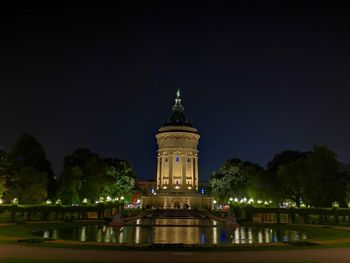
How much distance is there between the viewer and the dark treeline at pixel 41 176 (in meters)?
56.3

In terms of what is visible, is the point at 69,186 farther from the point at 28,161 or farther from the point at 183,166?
the point at 183,166

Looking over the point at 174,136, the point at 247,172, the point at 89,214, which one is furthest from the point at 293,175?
the point at 174,136

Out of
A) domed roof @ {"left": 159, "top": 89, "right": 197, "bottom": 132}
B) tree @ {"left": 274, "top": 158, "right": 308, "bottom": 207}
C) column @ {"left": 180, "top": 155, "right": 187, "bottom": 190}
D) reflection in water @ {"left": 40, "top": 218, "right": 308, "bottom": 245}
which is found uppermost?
domed roof @ {"left": 159, "top": 89, "right": 197, "bottom": 132}

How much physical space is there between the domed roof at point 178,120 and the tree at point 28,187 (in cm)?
7373

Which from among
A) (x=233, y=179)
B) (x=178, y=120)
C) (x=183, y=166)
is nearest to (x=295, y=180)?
(x=233, y=179)

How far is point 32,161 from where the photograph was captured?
61.1 m

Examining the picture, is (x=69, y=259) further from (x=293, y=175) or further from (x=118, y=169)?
(x=118, y=169)

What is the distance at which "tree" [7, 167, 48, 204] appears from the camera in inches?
2203

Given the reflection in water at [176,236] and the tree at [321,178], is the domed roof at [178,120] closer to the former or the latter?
the tree at [321,178]

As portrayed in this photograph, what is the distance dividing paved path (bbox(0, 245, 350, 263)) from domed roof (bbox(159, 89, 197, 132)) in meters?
106

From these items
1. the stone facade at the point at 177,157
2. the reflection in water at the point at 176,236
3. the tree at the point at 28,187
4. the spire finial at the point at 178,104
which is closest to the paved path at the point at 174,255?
the reflection in water at the point at 176,236

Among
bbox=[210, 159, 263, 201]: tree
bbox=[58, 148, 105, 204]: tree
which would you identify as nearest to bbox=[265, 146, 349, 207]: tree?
bbox=[210, 159, 263, 201]: tree

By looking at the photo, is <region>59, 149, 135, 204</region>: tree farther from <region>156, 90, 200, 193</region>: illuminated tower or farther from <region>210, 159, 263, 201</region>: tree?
<region>156, 90, 200, 193</region>: illuminated tower

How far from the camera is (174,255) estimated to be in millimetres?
20359
